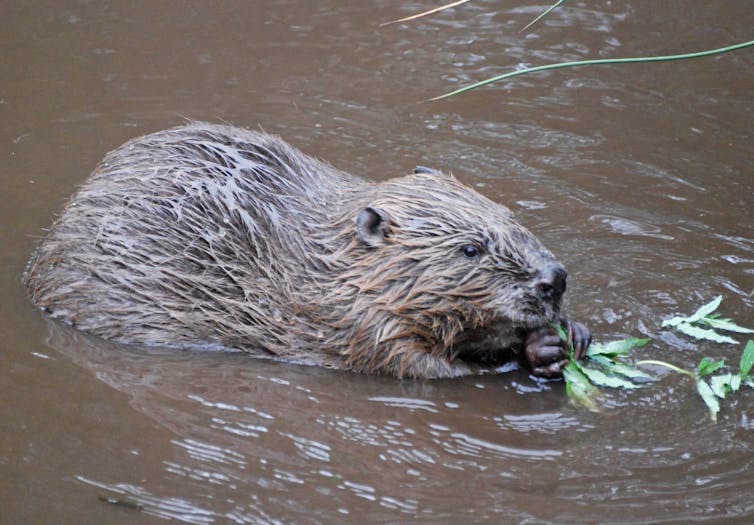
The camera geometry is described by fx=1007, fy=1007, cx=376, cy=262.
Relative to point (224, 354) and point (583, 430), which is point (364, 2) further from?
point (583, 430)

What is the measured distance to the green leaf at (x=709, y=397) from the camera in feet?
15.3

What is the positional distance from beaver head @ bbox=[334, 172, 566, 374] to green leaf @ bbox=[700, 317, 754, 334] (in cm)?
92

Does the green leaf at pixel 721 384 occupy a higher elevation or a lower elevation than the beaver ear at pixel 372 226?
lower

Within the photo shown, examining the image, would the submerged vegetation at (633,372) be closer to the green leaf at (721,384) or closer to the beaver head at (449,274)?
the green leaf at (721,384)

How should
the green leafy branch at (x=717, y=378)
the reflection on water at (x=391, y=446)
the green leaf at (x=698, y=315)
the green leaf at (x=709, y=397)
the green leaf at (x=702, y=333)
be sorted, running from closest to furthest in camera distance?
1. the reflection on water at (x=391, y=446)
2. the green leaf at (x=709, y=397)
3. the green leafy branch at (x=717, y=378)
4. the green leaf at (x=702, y=333)
5. the green leaf at (x=698, y=315)

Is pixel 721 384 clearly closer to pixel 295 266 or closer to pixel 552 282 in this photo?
pixel 552 282

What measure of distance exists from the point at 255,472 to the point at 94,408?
0.97m

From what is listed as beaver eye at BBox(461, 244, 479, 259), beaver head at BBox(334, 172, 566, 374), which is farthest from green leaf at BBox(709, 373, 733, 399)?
beaver eye at BBox(461, 244, 479, 259)

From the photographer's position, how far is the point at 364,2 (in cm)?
935

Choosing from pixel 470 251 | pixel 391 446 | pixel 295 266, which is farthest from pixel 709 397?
pixel 295 266

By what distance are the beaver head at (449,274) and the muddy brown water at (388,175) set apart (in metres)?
0.29

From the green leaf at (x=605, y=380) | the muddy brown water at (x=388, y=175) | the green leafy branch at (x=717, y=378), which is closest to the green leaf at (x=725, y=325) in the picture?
the muddy brown water at (x=388, y=175)

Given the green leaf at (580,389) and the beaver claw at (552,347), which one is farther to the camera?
the beaver claw at (552,347)

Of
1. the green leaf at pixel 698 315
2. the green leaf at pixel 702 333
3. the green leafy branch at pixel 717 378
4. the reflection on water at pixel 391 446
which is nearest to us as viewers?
the reflection on water at pixel 391 446
